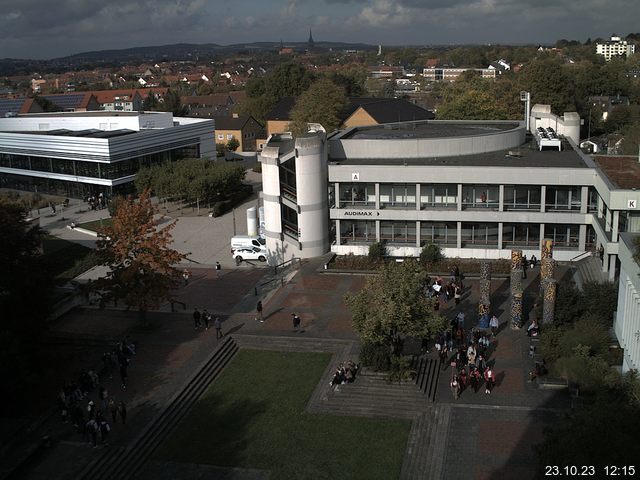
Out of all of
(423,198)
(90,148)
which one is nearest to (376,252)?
(423,198)

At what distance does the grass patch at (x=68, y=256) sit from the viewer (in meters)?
48.0

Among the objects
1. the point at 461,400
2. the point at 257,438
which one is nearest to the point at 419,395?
the point at 461,400

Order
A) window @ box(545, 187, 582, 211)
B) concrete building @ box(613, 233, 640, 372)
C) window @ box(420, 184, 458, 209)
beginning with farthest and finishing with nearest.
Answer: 1. window @ box(420, 184, 458, 209)
2. window @ box(545, 187, 582, 211)
3. concrete building @ box(613, 233, 640, 372)

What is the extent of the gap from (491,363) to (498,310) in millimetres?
6698

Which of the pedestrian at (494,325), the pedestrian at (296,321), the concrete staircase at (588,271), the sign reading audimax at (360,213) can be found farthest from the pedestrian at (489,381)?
the sign reading audimax at (360,213)

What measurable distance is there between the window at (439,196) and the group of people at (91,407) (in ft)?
75.1

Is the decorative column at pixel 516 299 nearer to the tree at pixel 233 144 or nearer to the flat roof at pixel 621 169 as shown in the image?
the flat roof at pixel 621 169

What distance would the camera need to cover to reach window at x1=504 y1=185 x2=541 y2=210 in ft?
143

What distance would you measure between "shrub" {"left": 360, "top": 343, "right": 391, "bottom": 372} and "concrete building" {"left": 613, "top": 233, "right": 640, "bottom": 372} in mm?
9271

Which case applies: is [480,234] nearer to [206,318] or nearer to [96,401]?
[206,318]

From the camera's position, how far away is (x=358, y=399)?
27734mm

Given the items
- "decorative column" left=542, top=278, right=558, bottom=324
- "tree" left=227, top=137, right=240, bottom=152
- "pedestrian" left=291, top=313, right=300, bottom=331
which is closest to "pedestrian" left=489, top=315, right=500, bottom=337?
"decorative column" left=542, top=278, right=558, bottom=324

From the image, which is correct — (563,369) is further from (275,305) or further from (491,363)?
(275,305)

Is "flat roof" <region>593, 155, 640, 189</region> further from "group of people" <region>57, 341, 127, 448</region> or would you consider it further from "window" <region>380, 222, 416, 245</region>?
"group of people" <region>57, 341, 127, 448</region>
